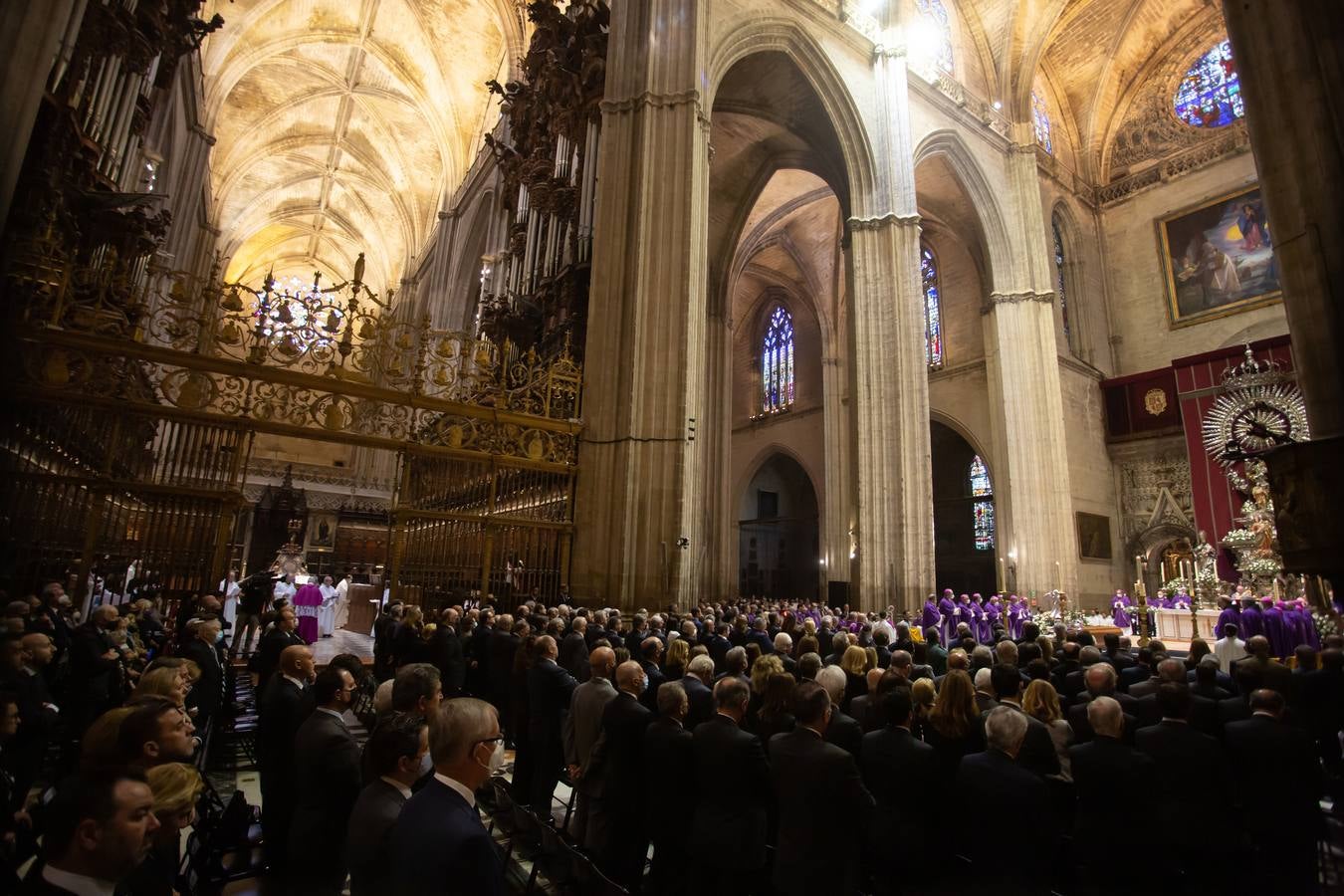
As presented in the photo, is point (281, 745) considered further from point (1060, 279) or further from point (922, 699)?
point (1060, 279)

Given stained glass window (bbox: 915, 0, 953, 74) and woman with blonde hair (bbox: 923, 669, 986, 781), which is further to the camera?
stained glass window (bbox: 915, 0, 953, 74)

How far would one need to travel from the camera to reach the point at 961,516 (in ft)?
76.0

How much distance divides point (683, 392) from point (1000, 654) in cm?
607

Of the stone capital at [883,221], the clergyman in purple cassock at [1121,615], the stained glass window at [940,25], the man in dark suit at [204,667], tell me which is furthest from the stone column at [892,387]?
the man in dark suit at [204,667]

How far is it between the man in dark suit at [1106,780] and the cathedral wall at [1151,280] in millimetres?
21692

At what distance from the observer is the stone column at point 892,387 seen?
13.8 m

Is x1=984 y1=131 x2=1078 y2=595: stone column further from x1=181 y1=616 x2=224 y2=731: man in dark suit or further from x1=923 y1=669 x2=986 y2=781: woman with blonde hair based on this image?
x1=181 y1=616 x2=224 y2=731: man in dark suit

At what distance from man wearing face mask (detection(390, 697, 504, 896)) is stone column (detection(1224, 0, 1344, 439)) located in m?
5.85

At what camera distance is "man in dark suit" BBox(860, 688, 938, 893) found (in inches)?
106

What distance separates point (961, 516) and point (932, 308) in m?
7.01

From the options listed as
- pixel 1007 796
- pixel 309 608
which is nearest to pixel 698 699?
pixel 1007 796

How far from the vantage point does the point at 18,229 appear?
22.9ft

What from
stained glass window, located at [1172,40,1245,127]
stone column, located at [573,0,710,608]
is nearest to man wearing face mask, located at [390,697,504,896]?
stone column, located at [573,0,710,608]

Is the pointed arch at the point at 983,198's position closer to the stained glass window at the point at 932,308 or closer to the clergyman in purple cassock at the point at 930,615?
the stained glass window at the point at 932,308
